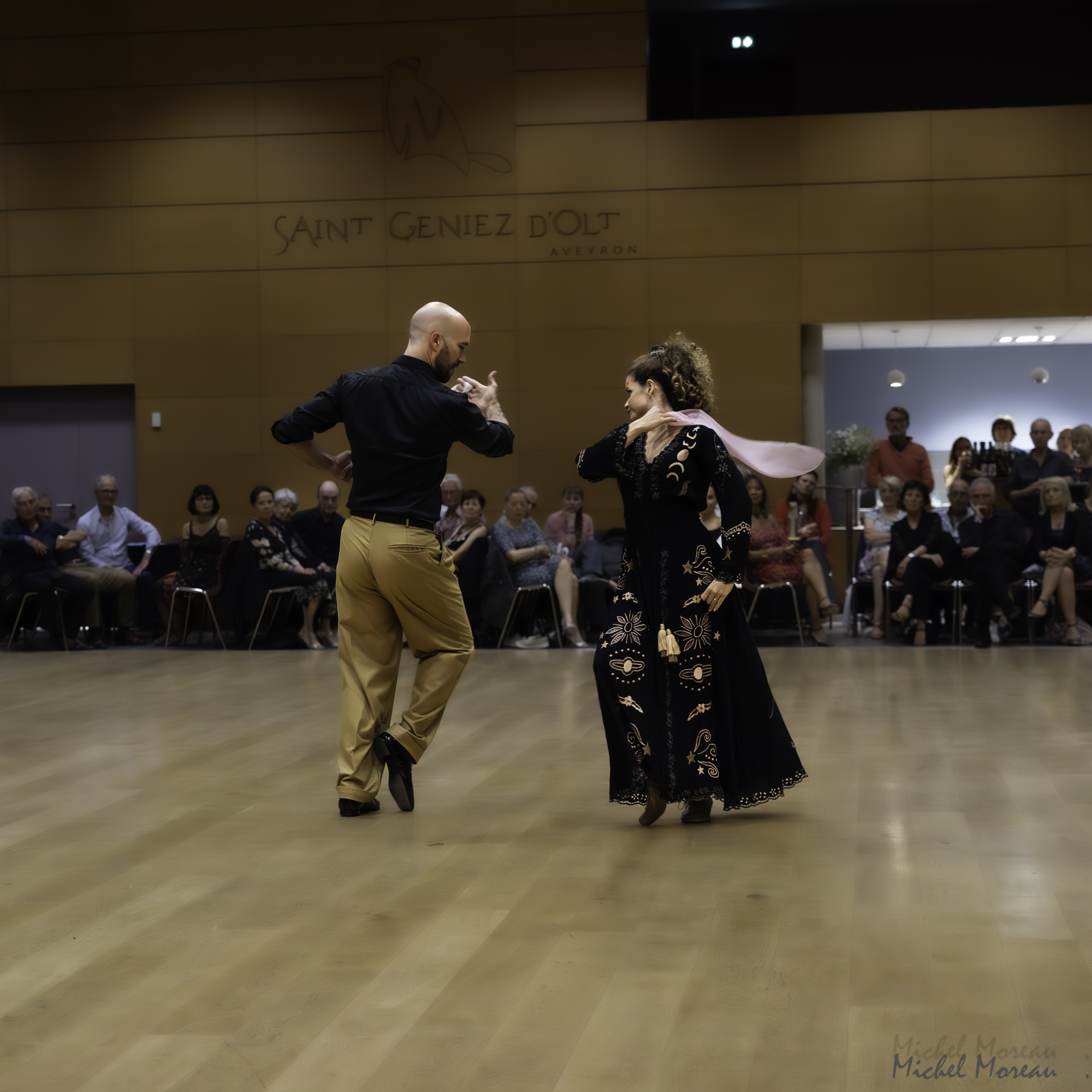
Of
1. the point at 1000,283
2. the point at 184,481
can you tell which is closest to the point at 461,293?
the point at 184,481

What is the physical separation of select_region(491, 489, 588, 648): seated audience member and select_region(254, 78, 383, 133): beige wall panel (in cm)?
412

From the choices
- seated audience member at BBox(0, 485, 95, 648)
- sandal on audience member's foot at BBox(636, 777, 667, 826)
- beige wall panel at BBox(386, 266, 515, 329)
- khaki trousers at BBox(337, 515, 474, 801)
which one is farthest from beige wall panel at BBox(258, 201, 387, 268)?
sandal on audience member's foot at BBox(636, 777, 667, 826)

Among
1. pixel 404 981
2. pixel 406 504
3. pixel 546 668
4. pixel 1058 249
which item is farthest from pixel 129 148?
pixel 404 981

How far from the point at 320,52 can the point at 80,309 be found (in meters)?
3.00

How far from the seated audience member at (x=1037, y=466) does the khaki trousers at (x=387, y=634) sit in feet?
20.6

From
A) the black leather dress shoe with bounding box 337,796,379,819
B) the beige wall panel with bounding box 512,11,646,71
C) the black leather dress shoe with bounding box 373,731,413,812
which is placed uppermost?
the beige wall panel with bounding box 512,11,646,71

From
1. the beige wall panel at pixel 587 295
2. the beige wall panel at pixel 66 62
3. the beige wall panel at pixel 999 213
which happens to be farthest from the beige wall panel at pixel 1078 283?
the beige wall panel at pixel 66 62

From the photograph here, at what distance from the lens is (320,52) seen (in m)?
10.8

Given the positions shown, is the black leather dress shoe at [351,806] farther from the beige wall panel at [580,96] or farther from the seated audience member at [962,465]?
the beige wall panel at [580,96]

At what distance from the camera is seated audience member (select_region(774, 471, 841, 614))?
8695mm

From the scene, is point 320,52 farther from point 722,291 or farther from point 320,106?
point 722,291

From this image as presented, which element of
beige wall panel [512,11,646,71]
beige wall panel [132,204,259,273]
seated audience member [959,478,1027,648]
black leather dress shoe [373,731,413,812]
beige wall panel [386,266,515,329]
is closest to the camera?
black leather dress shoe [373,731,413,812]

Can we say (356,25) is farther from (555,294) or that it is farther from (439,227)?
(555,294)

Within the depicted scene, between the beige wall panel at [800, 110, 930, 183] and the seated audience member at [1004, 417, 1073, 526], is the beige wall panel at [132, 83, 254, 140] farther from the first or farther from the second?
the seated audience member at [1004, 417, 1073, 526]
